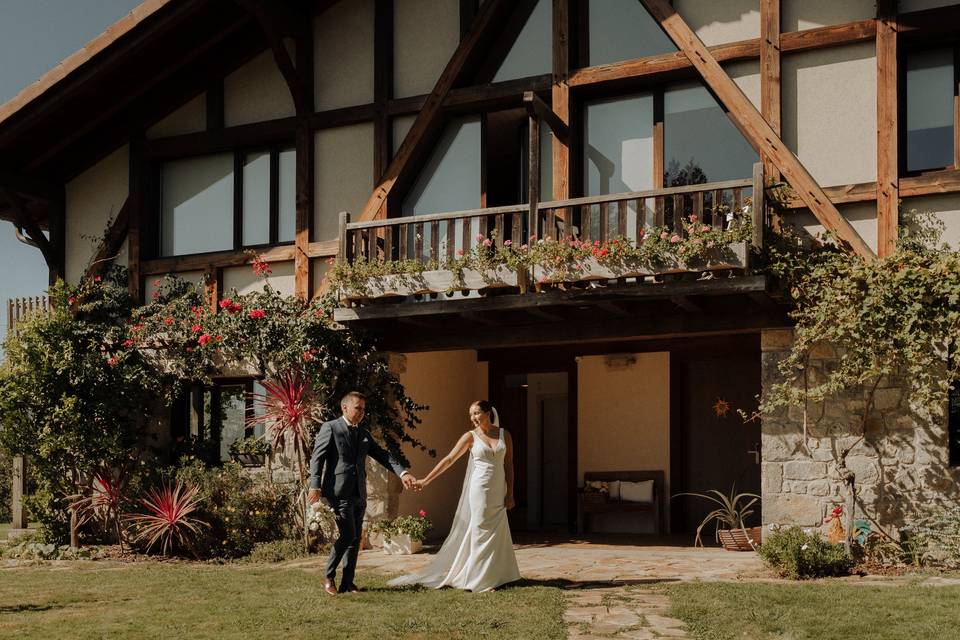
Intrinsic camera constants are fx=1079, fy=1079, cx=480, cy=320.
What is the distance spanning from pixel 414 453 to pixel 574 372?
2751mm

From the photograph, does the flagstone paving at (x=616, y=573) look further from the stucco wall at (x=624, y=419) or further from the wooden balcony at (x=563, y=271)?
the wooden balcony at (x=563, y=271)

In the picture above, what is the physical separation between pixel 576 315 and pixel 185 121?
634 centimetres

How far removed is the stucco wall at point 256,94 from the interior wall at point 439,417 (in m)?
3.72

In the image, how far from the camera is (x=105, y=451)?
13.2m

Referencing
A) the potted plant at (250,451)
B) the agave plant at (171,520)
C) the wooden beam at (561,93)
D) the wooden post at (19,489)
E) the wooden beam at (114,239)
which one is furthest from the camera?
the wooden beam at (114,239)

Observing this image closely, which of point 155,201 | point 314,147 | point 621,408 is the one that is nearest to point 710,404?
point 621,408

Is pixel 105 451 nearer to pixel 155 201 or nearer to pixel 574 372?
pixel 155 201

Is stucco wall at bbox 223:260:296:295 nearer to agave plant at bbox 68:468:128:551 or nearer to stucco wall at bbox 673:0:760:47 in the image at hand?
agave plant at bbox 68:468:128:551

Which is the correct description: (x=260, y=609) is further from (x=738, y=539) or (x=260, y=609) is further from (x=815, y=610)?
(x=738, y=539)

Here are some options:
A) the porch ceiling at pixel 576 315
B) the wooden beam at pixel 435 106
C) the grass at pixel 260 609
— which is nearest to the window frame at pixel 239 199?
the wooden beam at pixel 435 106

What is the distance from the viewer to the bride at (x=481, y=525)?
348 inches

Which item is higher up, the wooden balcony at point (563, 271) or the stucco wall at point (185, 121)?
the stucco wall at point (185, 121)

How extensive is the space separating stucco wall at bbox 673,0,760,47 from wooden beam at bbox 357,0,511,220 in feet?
7.27

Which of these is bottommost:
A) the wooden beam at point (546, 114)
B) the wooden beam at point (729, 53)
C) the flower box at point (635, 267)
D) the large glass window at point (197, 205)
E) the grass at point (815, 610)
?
the grass at point (815, 610)
